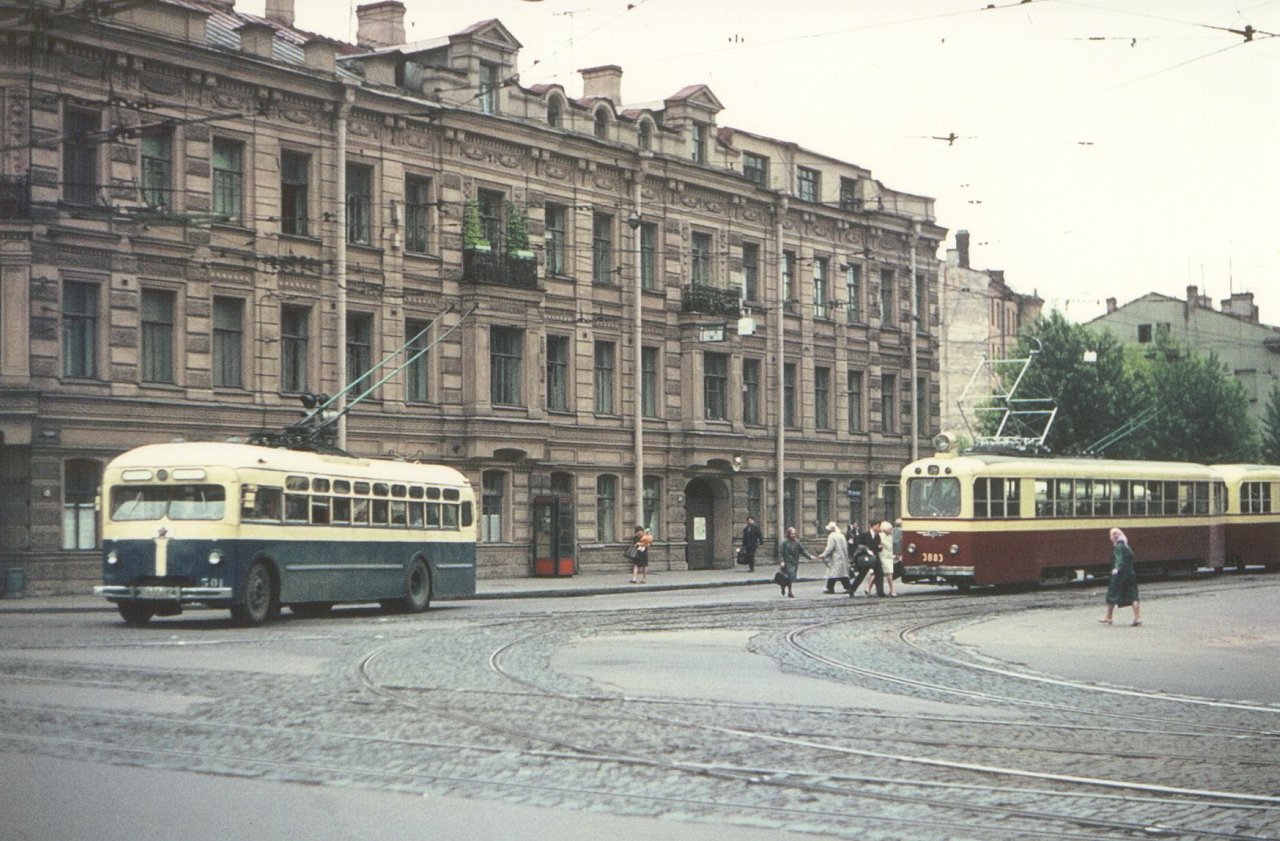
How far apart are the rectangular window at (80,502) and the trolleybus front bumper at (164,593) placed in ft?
31.1

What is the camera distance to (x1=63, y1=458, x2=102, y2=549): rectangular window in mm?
35125

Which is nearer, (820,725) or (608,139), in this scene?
(820,725)

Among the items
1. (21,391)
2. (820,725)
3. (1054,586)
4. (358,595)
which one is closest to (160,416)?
(21,391)

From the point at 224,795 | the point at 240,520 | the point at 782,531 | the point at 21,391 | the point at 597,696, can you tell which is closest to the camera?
the point at 224,795

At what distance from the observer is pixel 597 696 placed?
54.7 ft

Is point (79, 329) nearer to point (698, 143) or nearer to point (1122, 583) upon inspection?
point (1122, 583)

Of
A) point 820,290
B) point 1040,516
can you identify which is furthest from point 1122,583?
point 820,290

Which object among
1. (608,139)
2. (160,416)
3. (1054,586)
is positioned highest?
(608,139)

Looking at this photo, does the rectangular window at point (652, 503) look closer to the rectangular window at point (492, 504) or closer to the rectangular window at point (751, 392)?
the rectangular window at point (751, 392)

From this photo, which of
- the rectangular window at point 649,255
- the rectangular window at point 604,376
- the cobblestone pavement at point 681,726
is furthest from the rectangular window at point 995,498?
the rectangular window at point 649,255

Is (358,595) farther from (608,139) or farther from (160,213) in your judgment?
(608,139)

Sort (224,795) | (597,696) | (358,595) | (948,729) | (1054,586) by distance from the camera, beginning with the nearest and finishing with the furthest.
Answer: (224,795), (948,729), (597,696), (358,595), (1054,586)

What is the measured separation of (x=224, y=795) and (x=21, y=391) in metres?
25.1

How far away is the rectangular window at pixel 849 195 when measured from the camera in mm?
59562
